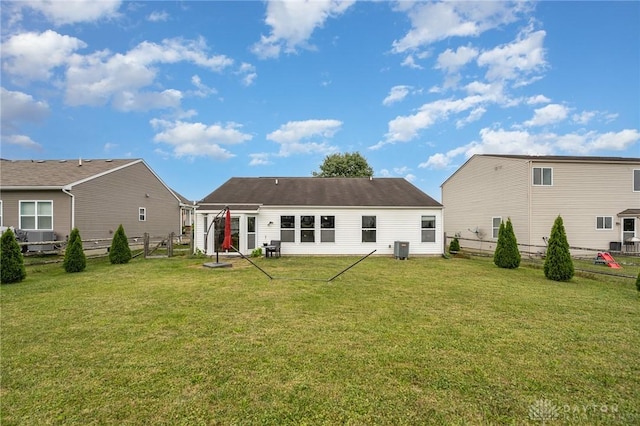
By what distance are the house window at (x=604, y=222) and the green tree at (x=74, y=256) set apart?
26.3 metres

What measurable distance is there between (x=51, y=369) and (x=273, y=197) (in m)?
13.4

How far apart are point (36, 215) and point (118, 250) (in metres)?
6.23

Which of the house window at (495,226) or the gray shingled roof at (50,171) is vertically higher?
the gray shingled roof at (50,171)

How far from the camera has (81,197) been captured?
50.4 feet

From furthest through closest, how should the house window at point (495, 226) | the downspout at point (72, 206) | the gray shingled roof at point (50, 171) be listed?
1. the house window at point (495, 226)
2. the gray shingled roof at point (50, 171)
3. the downspout at point (72, 206)

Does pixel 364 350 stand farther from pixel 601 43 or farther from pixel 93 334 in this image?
pixel 601 43

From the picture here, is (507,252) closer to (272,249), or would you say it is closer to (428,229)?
(428,229)

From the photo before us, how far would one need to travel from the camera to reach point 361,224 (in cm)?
1606

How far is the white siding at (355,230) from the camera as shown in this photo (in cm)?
1588

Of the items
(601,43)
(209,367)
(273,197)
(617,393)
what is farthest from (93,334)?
(601,43)

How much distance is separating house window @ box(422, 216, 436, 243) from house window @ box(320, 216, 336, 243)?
5.02 m

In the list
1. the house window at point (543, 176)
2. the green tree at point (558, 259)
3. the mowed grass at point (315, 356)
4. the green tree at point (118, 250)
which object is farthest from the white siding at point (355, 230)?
the mowed grass at point (315, 356)

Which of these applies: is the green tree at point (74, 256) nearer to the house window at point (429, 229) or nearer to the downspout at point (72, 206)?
the downspout at point (72, 206)

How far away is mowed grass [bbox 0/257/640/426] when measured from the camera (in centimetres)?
290
